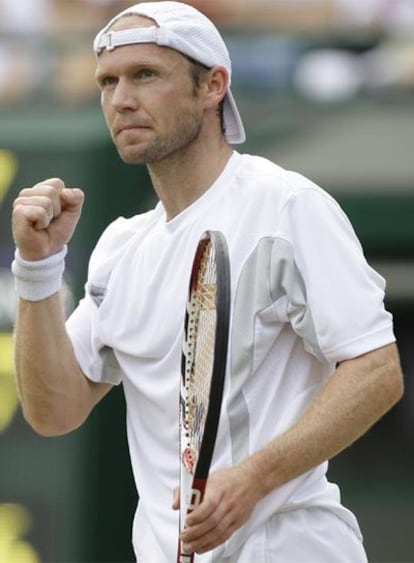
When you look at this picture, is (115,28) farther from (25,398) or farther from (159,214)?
(25,398)

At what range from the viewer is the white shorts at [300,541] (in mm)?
3834

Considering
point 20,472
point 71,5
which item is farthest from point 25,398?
point 71,5

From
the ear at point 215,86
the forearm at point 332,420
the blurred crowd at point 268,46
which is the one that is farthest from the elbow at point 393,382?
the blurred crowd at point 268,46

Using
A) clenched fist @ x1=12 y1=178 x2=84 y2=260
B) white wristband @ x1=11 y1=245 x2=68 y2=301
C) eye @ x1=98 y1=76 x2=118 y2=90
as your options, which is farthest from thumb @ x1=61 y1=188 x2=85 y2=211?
eye @ x1=98 y1=76 x2=118 y2=90

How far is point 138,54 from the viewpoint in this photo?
4094mm

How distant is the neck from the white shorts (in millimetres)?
772

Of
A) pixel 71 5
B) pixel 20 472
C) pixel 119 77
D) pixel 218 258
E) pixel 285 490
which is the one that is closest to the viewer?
pixel 218 258

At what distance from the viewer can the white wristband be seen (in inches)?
162

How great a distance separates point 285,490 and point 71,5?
671 cm

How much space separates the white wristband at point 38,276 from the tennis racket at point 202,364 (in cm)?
43

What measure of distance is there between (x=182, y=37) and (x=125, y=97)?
197 mm

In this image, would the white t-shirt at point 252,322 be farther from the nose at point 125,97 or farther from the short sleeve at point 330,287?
the nose at point 125,97

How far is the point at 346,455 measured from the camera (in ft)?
30.6

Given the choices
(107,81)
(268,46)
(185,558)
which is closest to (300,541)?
(185,558)
